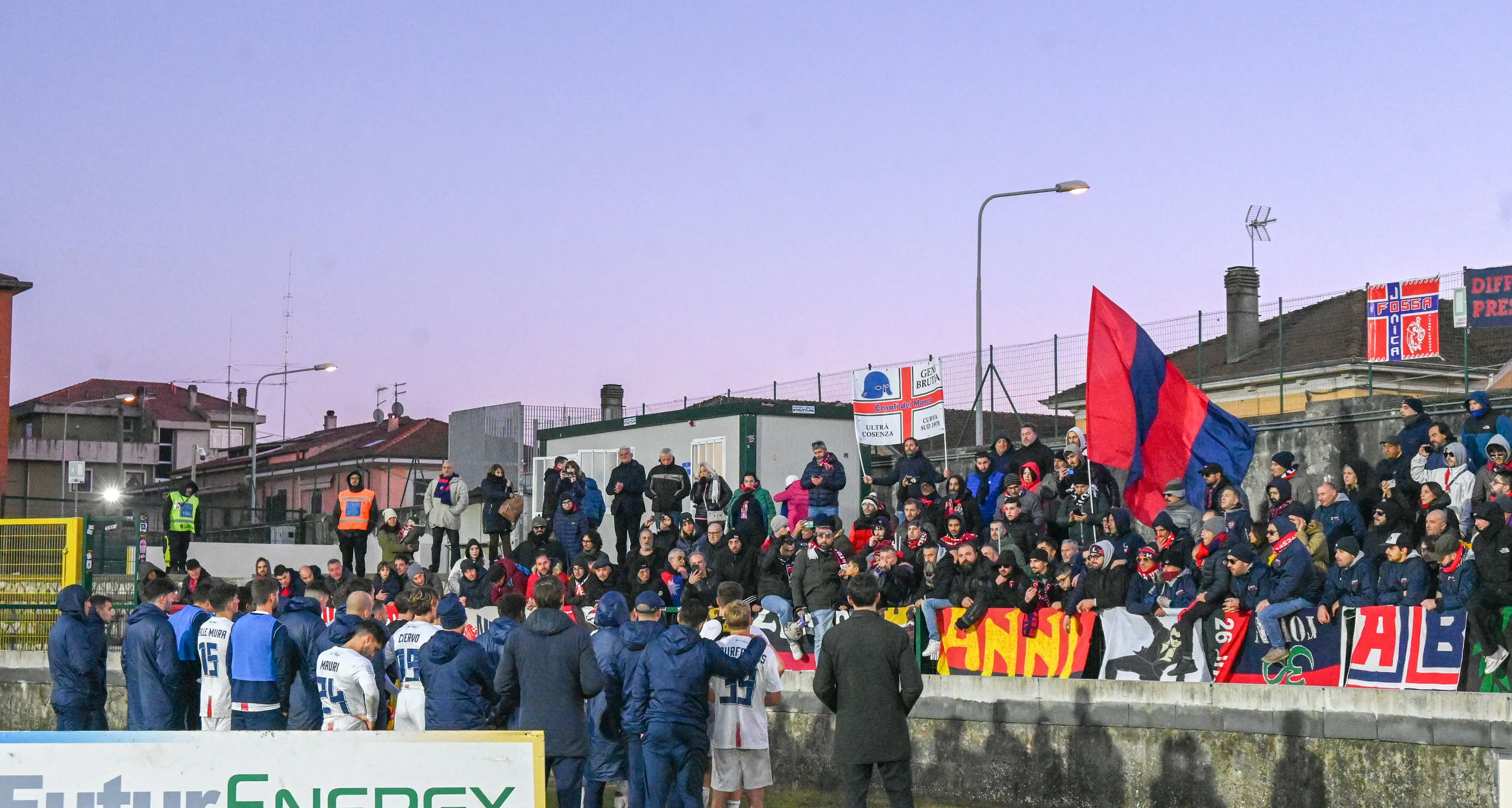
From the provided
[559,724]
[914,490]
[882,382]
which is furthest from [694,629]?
[882,382]

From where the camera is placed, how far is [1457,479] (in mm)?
15992

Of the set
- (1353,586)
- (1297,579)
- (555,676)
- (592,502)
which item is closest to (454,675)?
(555,676)

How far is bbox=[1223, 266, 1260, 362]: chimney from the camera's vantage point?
961 inches

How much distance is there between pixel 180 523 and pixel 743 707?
1715 centimetres

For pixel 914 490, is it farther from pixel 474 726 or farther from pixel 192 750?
pixel 192 750

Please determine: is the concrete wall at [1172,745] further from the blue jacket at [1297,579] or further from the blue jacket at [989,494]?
the blue jacket at [989,494]

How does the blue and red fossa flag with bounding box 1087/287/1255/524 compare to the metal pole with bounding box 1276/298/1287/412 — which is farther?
the metal pole with bounding box 1276/298/1287/412

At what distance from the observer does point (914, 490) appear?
19781 millimetres

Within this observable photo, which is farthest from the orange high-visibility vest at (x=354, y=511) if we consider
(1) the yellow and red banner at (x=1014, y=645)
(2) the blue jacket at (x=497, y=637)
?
(2) the blue jacket at (x=497, y=637)

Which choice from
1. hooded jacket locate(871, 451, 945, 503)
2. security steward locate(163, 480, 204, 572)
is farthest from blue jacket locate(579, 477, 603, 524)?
security steward locate(163, 480, 204, 572)

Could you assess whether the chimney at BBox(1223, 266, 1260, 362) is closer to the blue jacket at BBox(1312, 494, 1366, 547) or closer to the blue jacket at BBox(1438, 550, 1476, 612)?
the blue jacket at BBox(1312, 494, 1366, 547)

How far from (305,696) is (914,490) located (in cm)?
954

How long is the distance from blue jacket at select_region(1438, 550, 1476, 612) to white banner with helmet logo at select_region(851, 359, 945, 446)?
36.6 ft

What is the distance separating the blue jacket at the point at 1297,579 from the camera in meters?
13.9
